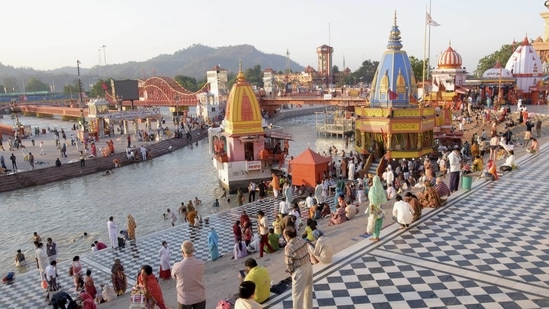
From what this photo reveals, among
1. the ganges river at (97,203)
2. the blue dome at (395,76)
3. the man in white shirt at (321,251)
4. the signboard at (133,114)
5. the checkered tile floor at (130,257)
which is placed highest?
the blue dome at (395,76)

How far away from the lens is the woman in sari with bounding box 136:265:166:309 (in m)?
6.05

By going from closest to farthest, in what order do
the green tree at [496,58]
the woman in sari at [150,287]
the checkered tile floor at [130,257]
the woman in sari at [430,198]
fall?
1. the woman in sari at [150,287]
2. the checkered tile floor at [130,257]
3. the woman in sari at [430,198]
4. the green tree at [496,58]

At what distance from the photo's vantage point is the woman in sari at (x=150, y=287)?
19.8 feet

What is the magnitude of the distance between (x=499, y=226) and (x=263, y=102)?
50.6m

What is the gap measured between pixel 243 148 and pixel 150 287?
15680 millimetres

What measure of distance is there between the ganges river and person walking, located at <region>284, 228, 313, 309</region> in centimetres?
1033

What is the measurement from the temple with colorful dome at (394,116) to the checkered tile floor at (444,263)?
9.08 m

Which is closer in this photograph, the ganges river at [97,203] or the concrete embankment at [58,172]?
the ganges river at [97,203]

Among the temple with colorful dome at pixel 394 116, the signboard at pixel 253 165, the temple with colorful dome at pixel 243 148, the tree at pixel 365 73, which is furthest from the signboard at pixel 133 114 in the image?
the tree at pixel 365 73

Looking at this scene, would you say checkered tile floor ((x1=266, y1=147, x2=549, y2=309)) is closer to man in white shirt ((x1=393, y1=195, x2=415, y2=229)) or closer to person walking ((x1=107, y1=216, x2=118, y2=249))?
man in white shirt ((x1=393, y1=195, x2=415, y2=229))

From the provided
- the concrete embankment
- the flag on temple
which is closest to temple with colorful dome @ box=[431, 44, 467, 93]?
the flag on temple

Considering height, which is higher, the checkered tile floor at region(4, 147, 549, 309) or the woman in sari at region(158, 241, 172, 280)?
the checkered tile floor at region(4, 147, 549, 309)

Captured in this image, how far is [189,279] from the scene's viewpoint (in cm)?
527

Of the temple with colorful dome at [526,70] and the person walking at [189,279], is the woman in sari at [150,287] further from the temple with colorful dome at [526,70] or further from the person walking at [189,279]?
the temple with colorful dome at [526,70]
